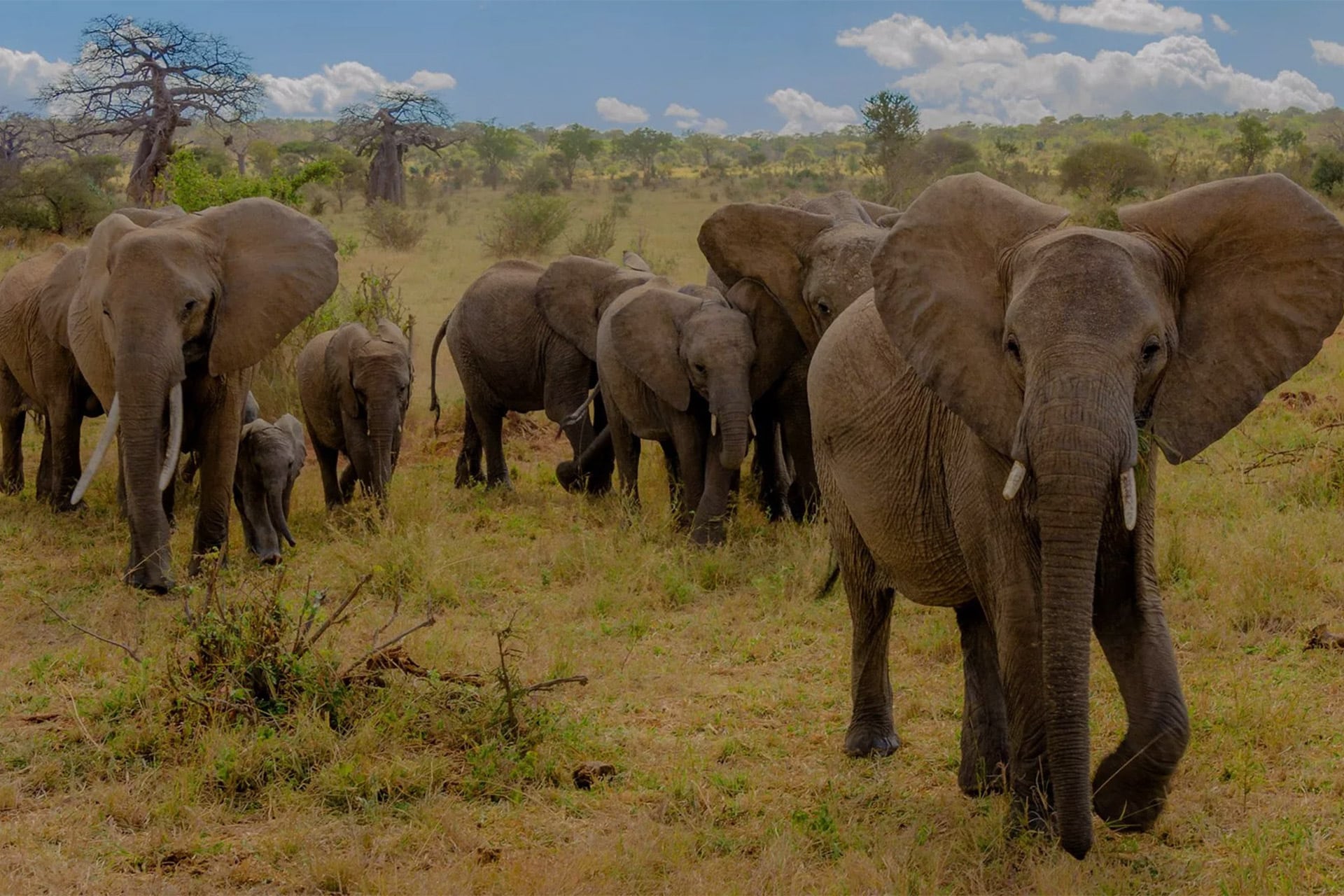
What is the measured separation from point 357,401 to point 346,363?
265 mm

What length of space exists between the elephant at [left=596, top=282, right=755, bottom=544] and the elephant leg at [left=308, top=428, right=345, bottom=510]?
209 centimetres

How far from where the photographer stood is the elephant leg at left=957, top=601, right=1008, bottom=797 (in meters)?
4.69

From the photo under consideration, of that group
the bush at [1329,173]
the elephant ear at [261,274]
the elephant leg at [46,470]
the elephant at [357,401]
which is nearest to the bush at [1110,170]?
the bush at [1329,173]

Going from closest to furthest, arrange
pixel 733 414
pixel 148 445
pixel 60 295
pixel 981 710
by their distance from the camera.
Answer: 1. pixel 981 710
2. pixel 148 445
3. pixel 733 414
4. pixel 60 295

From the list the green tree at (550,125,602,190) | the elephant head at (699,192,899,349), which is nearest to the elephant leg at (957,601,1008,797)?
the elephant head at (699,192,899,349)

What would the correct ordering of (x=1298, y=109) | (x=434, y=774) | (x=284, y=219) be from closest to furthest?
(x=434, y=774) → (x=284, y=219) → (x=1298, y=109)

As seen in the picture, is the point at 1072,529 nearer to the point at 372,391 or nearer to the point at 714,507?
the point at 714,507

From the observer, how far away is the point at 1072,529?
11.5ft

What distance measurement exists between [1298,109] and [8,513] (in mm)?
82485

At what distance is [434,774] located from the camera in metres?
4.90

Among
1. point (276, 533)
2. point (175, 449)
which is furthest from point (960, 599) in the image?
point (276, 533)

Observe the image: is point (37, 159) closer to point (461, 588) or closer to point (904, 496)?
point (461, 588)

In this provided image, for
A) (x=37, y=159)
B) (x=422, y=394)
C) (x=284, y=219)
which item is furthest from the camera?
(x=37, y=159)

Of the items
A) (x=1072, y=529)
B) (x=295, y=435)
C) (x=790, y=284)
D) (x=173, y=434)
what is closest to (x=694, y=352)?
(x=790, y=284)
